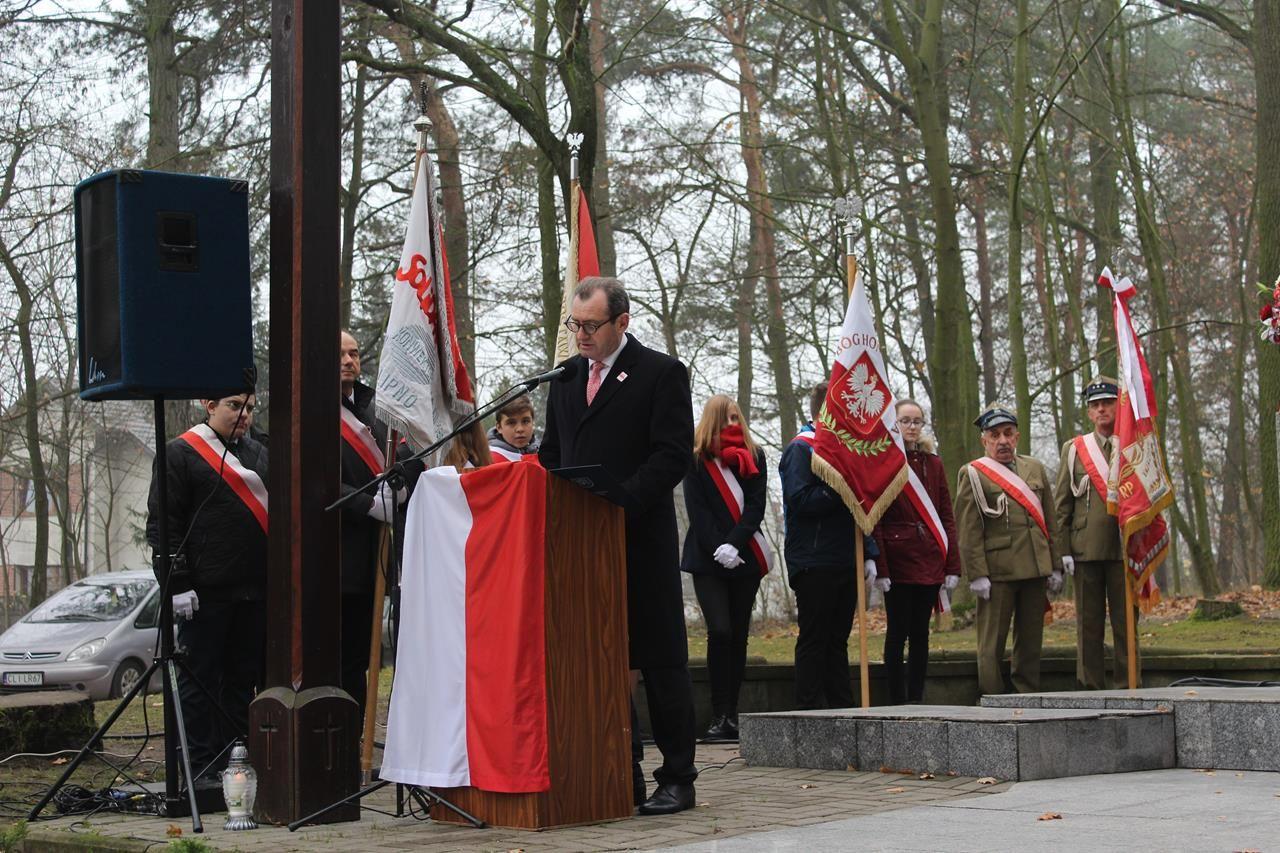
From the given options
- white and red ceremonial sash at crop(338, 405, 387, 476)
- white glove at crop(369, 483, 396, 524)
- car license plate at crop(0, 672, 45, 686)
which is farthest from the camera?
car license plate at crop(0, 672, 45, 686)

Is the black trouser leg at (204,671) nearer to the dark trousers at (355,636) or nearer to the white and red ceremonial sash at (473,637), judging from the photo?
the dark trousers at (355,636)

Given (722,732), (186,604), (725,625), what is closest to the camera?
(186,604)

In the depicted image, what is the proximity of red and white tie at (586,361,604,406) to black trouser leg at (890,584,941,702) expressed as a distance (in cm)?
405

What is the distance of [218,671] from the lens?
24.6 feet

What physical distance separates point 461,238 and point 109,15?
544 centimetres

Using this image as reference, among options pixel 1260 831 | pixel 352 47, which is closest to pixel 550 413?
pixel 1260 831

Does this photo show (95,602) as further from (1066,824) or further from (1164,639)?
(1066,824)

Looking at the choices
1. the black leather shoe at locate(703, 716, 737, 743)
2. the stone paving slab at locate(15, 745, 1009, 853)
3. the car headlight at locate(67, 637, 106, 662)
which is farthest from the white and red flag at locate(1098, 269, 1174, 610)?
the car headlight at locate(67, 637, 106, 662)

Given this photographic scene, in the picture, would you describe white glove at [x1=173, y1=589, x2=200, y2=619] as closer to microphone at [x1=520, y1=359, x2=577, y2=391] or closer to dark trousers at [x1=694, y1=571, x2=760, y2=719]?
microphone at [x1=520, y1=359, x2=577, y2=391]

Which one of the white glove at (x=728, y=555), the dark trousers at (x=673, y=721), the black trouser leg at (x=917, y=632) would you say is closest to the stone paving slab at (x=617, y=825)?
the dark trousers at (x=673, y=721)

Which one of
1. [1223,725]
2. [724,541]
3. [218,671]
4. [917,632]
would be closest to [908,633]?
[917,632]

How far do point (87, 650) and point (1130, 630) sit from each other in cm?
1265

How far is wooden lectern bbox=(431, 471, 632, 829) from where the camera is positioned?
582cm

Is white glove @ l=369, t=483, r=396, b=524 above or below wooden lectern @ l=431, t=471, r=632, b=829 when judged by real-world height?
above
